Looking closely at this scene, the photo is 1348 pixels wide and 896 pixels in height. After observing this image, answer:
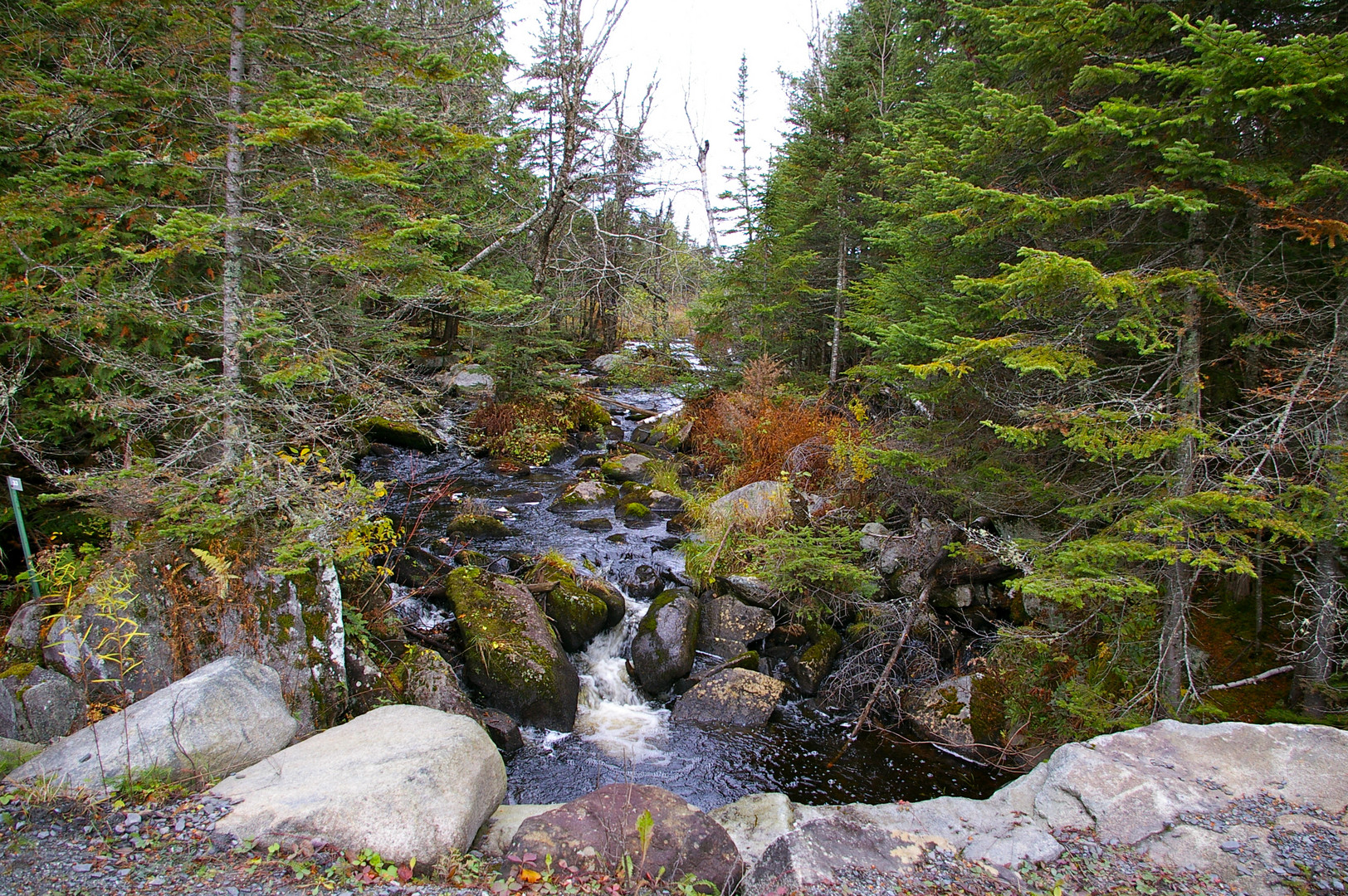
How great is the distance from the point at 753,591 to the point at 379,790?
541 cm

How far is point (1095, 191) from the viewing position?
559cm

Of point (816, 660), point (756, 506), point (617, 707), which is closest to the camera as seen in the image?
point (617, 707)

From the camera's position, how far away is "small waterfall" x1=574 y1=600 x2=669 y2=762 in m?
6.38

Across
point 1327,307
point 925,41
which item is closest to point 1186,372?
point 1327,307

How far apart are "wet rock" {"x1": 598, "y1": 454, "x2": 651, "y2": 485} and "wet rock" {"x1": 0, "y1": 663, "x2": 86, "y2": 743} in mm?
9060

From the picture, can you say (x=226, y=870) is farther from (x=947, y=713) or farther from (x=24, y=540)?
(x=947, y=713)

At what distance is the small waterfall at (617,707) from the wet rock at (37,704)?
4199 millimetres

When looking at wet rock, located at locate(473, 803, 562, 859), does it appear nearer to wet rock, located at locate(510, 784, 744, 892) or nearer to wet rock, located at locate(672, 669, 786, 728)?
wet rock, located at locate(510, 784, 744, 892)

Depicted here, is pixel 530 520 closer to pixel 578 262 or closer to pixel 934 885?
pixel 578 262

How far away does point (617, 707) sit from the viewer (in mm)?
7066

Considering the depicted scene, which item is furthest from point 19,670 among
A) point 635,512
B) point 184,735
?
point 635,512

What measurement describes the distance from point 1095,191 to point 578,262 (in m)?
10.7

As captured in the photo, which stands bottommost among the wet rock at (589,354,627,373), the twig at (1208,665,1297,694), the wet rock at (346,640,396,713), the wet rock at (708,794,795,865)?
the wet rock at (708,794,795,865)

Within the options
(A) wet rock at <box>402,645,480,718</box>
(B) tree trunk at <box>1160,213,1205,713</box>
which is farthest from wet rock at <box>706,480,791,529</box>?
(B) tree trunk at <box>1160,213,1205,713</box>
